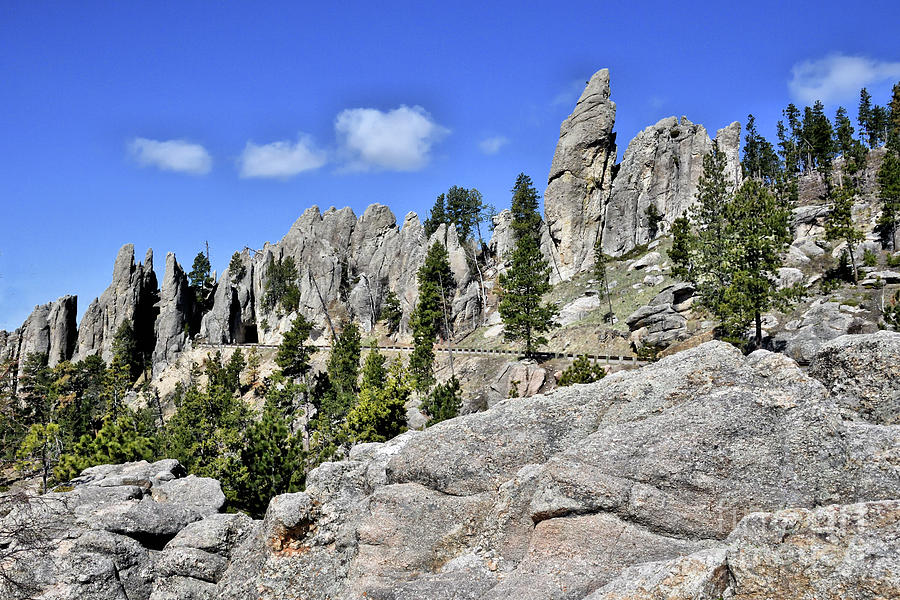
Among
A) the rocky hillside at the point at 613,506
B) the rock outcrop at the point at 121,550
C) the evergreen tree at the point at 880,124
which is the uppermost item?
the evergreen tree at the point at 880,124

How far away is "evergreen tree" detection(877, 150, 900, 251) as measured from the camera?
6362cm

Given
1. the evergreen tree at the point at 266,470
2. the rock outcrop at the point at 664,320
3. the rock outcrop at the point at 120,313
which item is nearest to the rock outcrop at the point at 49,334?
the rock outcrop at the point at 120,313

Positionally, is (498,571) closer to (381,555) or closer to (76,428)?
(381,555)

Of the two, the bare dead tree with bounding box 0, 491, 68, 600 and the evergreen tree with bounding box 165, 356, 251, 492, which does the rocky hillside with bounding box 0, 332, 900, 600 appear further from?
the evergreen tree with bounding box 165, 356, 251, 492

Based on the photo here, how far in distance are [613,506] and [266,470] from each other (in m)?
25.4

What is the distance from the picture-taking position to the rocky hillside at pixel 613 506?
31.1ft

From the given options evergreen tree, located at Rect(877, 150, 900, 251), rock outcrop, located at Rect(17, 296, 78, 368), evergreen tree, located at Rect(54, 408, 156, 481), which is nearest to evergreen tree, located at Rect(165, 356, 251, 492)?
evergreen tree, located at Rect(54, 408, 156, 481)

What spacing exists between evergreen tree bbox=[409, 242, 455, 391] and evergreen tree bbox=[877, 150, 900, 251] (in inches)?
2075

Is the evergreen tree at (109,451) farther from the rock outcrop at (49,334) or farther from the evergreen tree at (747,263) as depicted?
the rock outcrop at (49,334)

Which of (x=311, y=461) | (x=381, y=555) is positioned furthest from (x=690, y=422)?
(x=311, y=461)

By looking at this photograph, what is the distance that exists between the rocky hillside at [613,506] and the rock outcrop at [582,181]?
87.2 m

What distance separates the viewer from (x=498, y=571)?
41.1ft

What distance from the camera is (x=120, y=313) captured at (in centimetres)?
11594

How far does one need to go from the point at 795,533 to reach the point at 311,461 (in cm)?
4094
